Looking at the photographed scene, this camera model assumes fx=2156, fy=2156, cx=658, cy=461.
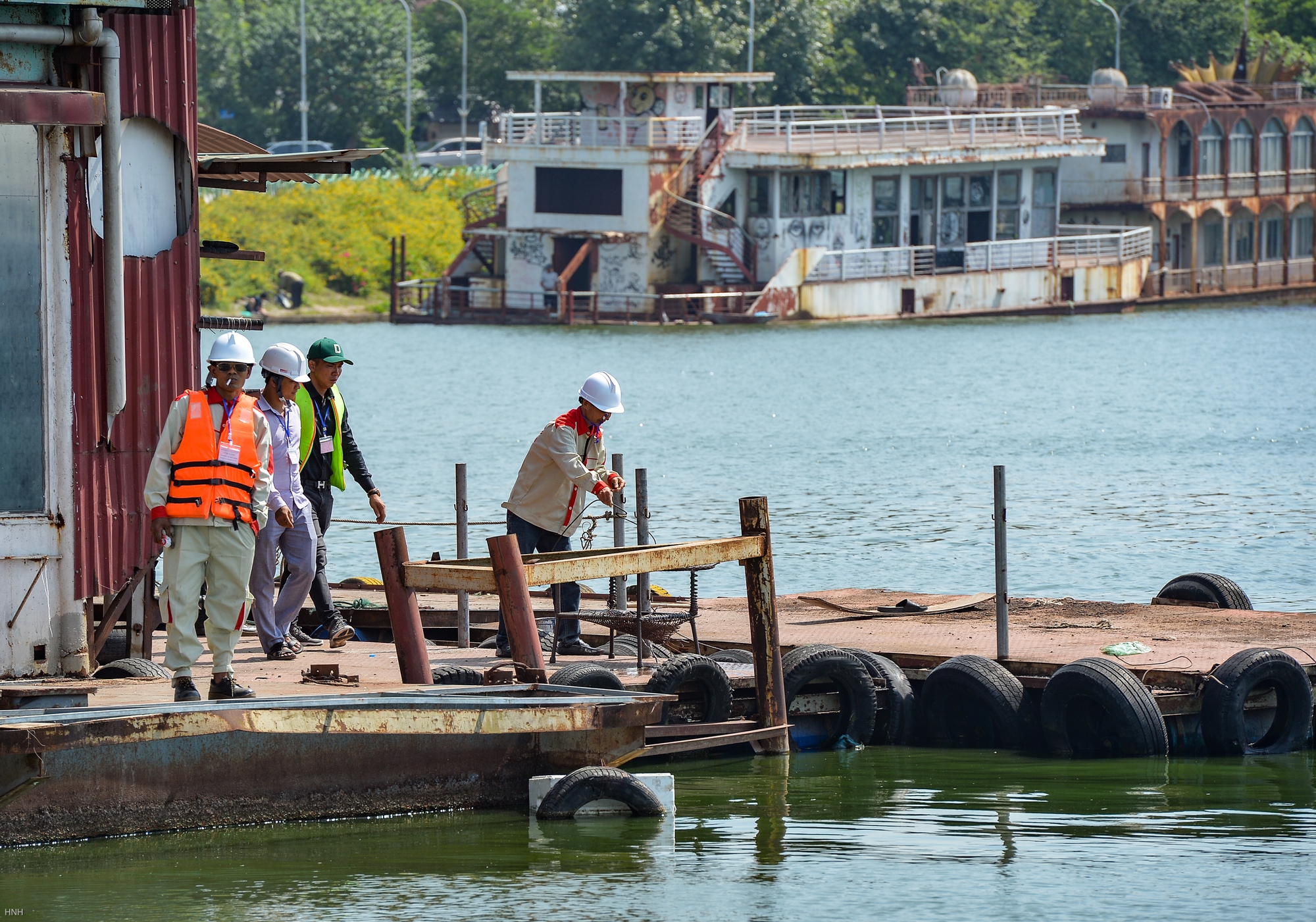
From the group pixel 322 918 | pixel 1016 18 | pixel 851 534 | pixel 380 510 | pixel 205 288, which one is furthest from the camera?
pixel 1016 18

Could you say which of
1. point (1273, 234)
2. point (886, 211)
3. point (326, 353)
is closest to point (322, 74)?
point (886, 211)

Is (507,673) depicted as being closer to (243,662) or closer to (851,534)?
(243,662)

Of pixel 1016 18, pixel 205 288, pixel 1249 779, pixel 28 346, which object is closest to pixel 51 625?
pixel 28 346

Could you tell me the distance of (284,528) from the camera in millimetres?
11688

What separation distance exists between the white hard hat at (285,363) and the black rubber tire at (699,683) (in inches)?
107

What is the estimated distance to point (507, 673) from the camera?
39.8ft

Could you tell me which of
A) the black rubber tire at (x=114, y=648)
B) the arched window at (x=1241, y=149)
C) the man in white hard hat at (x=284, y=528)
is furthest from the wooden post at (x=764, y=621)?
the arched window at (x=1241, y=149)

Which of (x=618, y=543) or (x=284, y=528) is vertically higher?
(x=284, y=528)

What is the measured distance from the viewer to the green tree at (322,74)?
293ft

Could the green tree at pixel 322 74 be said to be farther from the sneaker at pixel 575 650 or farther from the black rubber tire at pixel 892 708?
the black rubber tire at pixel 892 708

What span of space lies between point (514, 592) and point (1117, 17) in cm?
7926

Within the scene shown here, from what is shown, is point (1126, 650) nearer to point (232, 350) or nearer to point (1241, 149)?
point (232, 350)

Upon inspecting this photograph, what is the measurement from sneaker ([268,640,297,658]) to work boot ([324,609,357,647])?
30.0 inches

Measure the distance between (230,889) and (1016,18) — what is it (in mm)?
88367
